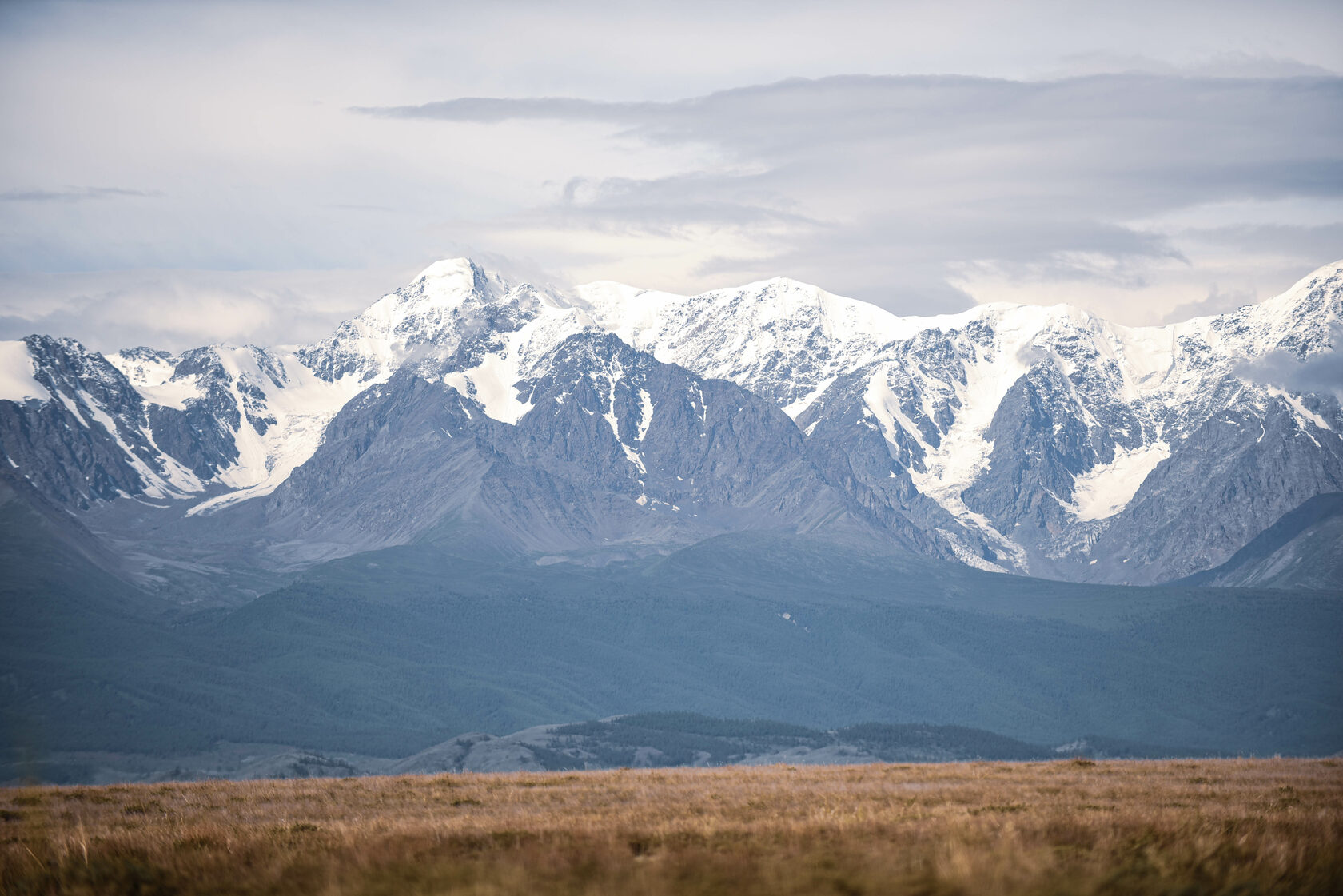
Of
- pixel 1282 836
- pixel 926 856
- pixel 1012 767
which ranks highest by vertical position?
pixel 926 856

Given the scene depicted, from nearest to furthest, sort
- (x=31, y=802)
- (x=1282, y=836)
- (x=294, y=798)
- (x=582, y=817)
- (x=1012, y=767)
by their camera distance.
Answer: (x=1282, y=836) → (x=582, y=817) → (x=31, y=802) → (x=294, y=798) → (x=1012, y=767)

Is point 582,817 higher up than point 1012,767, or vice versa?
point 582,817

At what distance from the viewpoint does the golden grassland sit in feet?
82.6

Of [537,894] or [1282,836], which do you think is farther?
[1282,836]

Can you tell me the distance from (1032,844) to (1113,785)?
69.9 feet

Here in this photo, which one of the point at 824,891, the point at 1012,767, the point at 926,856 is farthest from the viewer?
the point at 1012,767

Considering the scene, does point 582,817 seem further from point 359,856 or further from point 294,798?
point 294,798

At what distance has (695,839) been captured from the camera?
3006 centimetres

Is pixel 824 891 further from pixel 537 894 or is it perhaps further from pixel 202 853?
pixel 202 853

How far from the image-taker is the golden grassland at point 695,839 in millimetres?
25188

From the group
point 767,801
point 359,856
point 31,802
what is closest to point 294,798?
point 31,802

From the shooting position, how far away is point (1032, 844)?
28.3 metres

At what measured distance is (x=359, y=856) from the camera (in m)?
27.8

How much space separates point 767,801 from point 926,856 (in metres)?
14.8
